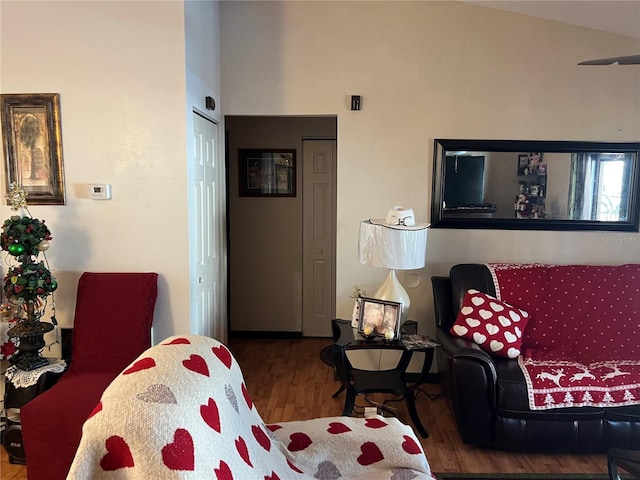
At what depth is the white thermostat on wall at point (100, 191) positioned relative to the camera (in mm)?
2674

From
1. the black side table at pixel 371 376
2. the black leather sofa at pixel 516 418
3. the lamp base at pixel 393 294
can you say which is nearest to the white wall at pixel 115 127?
the black side table at pixel 371 376

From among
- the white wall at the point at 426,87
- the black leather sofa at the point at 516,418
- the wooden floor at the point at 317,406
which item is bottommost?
the wooden floor at the point at 317,406

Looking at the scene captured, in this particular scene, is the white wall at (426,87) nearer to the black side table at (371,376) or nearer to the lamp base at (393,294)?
the lamp base at (393,294)

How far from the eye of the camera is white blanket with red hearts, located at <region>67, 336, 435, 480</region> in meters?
1.01

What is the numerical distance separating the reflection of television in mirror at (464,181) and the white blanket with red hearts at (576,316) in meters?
0.52

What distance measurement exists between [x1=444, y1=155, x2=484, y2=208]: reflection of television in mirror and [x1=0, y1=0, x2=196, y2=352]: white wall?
188 centimetres

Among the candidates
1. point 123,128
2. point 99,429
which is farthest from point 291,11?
point 99,429

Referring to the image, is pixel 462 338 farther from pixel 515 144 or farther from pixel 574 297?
pixel 515 144

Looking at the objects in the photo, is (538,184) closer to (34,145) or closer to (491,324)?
(491,324)

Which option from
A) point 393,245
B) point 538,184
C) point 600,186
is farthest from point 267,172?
point 600,186

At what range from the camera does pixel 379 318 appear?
9.11 feet

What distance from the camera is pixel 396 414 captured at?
9.80 ft

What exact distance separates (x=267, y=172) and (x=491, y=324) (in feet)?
8.15

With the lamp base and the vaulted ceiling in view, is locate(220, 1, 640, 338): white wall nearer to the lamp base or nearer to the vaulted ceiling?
the vaulted ceiling
